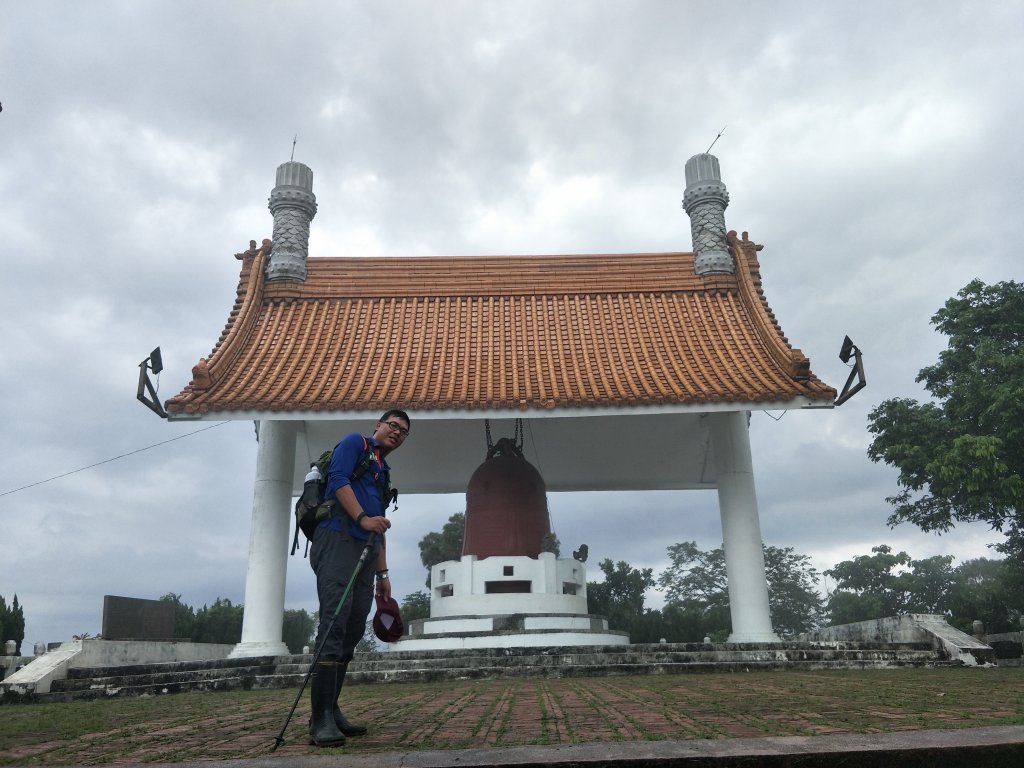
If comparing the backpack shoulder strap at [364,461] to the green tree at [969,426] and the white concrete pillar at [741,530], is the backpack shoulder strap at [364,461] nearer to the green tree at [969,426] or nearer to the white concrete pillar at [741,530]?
the white concrete pillar at [741,530]

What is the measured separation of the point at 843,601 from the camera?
4497 cm

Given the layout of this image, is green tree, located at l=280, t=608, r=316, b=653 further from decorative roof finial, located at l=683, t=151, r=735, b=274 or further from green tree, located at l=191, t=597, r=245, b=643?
decorative roof finial, located at l=683, t=151, r=735, b=274

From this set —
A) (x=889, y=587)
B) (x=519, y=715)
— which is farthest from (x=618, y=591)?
(x=889, y=587)

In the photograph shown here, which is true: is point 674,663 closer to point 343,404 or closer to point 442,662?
point 442,662

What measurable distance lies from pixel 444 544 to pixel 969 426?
51.6 ft

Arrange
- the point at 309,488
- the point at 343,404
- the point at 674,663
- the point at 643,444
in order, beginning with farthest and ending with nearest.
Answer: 1. the point at 643,444
2. the point at 343,404
3. the point at 674,663
4. the point at 309,488

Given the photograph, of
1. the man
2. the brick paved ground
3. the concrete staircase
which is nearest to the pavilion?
the concrete staircase

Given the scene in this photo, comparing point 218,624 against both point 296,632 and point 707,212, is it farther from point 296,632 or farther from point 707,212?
point 707,212

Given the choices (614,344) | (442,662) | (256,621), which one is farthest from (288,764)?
(614,344)

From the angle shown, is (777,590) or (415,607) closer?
(415,607)

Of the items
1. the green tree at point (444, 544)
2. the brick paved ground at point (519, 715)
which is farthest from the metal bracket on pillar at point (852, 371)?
the green tree at point (444, 544)

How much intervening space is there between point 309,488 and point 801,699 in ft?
11.3

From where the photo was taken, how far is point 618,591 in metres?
21.8

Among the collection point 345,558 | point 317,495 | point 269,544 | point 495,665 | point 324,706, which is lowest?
point 495,665
